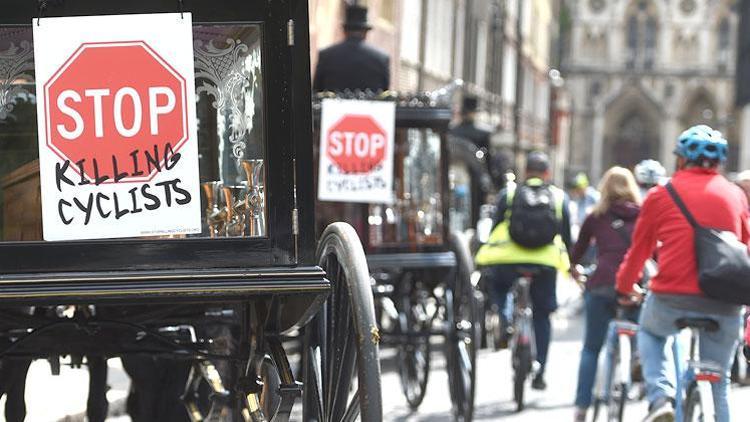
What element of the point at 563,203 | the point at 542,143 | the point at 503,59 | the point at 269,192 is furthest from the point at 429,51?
the point at 542,143

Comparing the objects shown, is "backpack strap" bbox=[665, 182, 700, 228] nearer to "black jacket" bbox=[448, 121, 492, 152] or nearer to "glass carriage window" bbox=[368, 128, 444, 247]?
"glass carriage window" bbox=[368, 128, 444, 247]

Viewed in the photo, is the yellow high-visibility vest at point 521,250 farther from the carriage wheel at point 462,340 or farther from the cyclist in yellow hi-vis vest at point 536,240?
the carriage wheel at point 462,340

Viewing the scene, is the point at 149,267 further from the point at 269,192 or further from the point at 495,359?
the point at 495,359

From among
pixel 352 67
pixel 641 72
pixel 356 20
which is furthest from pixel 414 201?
pixel 641 72

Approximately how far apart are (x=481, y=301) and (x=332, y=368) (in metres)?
9.99

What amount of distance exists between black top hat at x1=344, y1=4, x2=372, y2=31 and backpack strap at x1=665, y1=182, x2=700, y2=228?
5143 mm

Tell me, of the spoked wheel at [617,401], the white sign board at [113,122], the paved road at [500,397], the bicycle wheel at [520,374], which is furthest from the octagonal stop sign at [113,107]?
the bicycle wheel at [520,374]

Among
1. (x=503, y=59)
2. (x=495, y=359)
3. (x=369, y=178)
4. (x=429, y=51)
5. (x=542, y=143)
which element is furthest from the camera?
(x=542, y=143)

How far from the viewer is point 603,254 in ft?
33.9

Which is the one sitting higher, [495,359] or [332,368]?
[332,368]

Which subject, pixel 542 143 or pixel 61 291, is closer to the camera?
pixel 61 291

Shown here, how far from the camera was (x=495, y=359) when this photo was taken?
1504cm

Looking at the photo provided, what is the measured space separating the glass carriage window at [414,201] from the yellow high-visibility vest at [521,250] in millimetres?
1064

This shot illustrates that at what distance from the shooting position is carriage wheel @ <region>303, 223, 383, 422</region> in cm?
511
